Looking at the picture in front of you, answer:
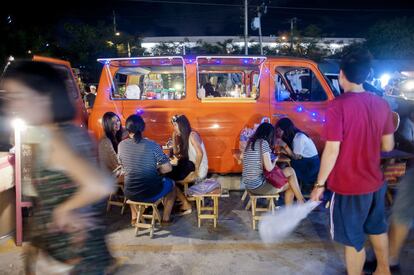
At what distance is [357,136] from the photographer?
2.92 metres

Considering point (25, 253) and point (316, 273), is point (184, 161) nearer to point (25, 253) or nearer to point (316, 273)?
point (316, 273)

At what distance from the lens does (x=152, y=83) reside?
6367 millimetres

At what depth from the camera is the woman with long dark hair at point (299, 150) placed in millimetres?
5348

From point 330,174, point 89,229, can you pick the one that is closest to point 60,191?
point 89,229

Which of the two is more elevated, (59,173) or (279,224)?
(59,173)

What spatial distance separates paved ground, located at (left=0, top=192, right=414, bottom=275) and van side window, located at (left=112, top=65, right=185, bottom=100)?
2052 millimetres

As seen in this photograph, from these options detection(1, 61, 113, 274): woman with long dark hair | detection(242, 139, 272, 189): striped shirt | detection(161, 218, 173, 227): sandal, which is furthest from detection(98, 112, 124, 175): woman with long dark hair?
detection(1, 61, 113, 274): woman with long dark hair

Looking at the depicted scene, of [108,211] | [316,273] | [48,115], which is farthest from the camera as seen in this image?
[108,211]

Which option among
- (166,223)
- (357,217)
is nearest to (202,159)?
(166,223)

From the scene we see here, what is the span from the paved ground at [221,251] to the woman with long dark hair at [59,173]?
1.86 metres

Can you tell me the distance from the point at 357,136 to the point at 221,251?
204 cm

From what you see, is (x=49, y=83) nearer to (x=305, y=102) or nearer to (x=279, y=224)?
(x=279, y=224)

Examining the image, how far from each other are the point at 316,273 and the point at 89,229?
248 centimetres

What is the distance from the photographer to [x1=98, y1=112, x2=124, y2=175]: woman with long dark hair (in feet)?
17.0
